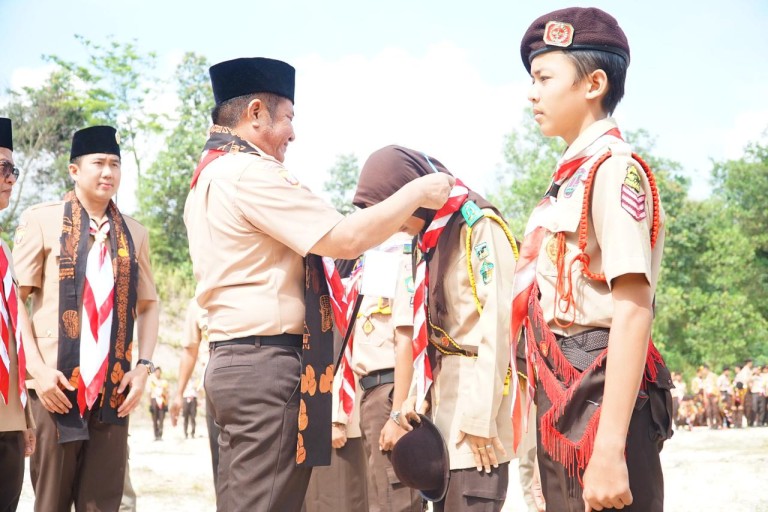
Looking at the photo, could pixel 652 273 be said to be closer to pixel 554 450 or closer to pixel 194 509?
pixel 554 450

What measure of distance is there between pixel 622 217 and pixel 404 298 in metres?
2.63

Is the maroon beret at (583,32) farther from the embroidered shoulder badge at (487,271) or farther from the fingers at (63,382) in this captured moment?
the fingers at (63,382)

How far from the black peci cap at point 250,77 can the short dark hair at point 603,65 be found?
139cm

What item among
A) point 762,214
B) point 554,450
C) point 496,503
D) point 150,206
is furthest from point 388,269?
point 762,214

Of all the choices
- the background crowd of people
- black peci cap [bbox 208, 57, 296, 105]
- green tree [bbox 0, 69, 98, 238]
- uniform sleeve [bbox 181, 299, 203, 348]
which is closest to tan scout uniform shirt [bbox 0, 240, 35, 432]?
black peci cap [bbox 208, 57, 296, 105]

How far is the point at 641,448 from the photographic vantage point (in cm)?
250

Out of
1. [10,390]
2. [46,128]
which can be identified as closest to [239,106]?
[10,390]

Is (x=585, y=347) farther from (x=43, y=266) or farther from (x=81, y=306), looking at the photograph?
(x=43, y=266)

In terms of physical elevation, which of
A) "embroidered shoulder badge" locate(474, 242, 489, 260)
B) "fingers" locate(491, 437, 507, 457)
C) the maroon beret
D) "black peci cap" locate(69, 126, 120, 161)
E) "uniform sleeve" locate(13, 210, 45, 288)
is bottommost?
"fingers" locate(491, 437, 507, 457)

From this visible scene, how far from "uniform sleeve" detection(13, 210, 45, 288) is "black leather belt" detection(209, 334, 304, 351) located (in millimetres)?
2030

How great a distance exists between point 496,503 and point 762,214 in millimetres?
40326

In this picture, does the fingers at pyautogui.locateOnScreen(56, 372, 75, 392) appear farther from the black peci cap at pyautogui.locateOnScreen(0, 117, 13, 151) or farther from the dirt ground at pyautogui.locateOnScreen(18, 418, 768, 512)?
the dirt ground at pyautogui.locateOnScreen(18, 418, 768, 512)

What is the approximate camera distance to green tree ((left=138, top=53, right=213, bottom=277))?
39.8 m

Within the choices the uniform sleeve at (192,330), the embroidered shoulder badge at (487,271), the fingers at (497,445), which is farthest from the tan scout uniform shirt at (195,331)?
the fingers at (497,445)
